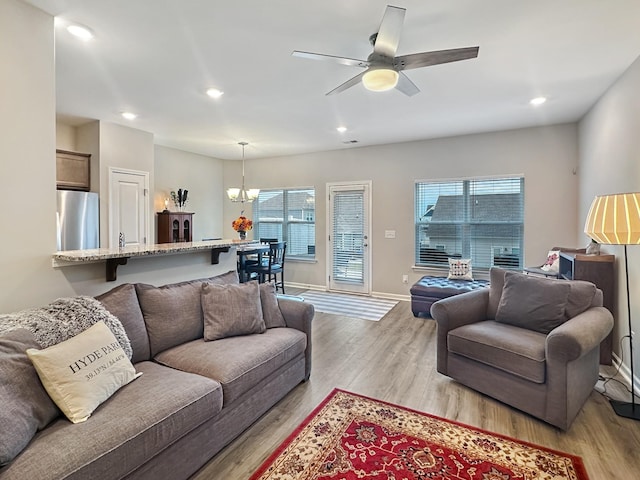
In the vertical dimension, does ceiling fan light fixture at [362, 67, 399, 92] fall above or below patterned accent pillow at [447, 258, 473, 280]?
above

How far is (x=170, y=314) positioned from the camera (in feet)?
7.76

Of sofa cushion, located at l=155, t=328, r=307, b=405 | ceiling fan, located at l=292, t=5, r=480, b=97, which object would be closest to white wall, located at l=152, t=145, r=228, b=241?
sofa cushion, located at l=155, t=328, r=307, b=405

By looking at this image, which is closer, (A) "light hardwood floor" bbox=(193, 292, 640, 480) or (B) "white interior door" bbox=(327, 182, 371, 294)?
(A) "light hardwood floor" bbox=(193, 292, 640, 480)

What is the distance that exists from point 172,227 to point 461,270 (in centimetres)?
479

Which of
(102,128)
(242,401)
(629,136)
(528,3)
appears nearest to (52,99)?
(242,401)

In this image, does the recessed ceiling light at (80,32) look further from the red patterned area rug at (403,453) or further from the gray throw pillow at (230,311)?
the red patterned area rug at (403,453)

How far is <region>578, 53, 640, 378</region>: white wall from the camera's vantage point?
2.80 metres

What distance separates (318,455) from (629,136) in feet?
11.7

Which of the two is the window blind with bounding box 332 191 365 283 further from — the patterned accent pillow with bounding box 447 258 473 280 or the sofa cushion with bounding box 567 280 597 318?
the sofa cushion with bounding box 567 280 597 318

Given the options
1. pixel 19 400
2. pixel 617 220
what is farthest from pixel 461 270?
pixel 19 400

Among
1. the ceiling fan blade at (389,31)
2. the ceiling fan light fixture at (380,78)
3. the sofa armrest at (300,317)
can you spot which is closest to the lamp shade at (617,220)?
the ceiling fan light fixture at (380,78)

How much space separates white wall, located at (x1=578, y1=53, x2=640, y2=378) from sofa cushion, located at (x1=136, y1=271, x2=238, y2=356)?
3488mm

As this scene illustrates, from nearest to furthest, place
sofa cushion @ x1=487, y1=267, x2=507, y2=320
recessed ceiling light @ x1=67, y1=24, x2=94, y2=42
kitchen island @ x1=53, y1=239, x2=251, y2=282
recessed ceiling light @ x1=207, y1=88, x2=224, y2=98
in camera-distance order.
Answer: kitchen island @ x1=53, y1=239, x2=251, y2=282, recessed ceiling light @ x1=67, y1=24, x2=94, y2=42, sofa cushion @ x1=487, y1=267, x2=507, y2=320, recessed ceiling light @ x1=207, y1=88, x2=224, y2=98

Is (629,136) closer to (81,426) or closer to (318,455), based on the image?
(318,455)
